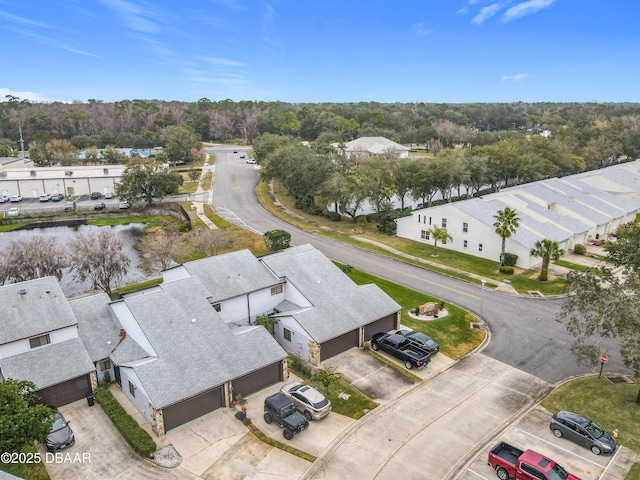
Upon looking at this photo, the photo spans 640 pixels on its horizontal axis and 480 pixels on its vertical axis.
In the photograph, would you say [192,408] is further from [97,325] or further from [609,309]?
[609,309]

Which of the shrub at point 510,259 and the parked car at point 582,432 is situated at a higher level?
the shrub at point 510,259

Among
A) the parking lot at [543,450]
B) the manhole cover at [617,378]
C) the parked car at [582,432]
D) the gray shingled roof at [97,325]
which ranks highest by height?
the gray shingled roof at [97,325]

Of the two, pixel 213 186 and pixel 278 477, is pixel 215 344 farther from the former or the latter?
pixel 213 186

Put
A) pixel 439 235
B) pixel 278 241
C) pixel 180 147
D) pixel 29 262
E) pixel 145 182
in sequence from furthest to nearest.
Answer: pixel 180 147 < pixel 145 182 < pixel 278 241 < pixel 439 235 < pixel 29 262

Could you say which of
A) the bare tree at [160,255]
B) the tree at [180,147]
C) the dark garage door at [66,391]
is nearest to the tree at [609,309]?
the dark garage door at [66,391]

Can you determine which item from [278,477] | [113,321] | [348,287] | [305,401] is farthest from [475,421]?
[113,321]

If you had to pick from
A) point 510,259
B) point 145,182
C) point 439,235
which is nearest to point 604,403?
point 510,259

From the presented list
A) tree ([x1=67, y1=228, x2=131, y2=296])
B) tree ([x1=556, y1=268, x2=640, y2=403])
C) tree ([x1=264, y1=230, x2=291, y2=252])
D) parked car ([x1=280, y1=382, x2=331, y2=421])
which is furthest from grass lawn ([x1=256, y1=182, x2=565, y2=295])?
tree ([x1=67, y1=228, x2=131, y2=296])

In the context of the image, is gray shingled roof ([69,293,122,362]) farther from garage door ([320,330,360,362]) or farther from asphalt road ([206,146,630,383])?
asphalt road ([206,146,630,383])

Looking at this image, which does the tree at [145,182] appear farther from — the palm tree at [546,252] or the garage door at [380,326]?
the palm tree at [546,252]
